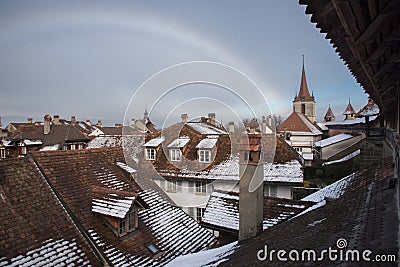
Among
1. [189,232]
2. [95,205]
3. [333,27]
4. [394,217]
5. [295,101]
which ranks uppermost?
[295,101]

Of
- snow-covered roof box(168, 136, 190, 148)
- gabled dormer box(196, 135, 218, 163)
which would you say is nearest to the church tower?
snow-covered roof box(168, 136, 190, 148)

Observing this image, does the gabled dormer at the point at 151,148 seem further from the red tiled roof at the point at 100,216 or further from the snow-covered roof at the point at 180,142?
the red tiled roof at the point at 100,216

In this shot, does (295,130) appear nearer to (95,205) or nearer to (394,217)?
(95,205)

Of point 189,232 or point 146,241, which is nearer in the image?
point 146,241

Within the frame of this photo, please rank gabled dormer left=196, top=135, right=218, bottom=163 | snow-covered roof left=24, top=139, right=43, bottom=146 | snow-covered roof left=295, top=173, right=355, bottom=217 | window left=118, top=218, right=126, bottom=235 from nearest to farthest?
snow-covered roof left=295, top=173, right=355, bottom=217, window left=118, top=218, right=126, bottom=235, gabled dormer left=196, top=135, right=218, bottom=163, snow-covered roof left=24, top=139, right=43, bottom=146

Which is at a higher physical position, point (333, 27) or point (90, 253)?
point (333, 27)

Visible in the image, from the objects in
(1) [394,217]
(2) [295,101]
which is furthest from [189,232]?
(2) [295,101]

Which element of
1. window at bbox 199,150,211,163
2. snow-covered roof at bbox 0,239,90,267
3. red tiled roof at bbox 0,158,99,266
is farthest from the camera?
window at bbox 199,150,211,163
